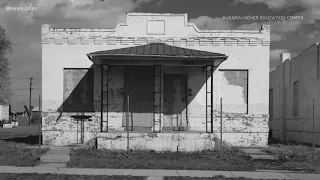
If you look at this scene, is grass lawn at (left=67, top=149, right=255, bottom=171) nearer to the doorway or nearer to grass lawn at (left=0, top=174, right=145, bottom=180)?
grass lawn at (left=0, top=174, right=145, bottom=180)

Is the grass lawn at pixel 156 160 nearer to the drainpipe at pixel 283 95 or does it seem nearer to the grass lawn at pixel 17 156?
the grass lawn at pixel 17 156

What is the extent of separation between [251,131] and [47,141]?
914 cm

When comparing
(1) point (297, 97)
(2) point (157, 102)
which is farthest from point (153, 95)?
(1) point (297, 97)

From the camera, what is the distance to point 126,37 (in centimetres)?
1842

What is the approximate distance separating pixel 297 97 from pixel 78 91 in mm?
11949

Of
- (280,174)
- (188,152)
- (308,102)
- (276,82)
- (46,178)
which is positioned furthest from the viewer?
(276,82)

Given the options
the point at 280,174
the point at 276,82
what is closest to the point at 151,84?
the point at 280,174

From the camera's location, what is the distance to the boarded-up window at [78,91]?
18.3 metres

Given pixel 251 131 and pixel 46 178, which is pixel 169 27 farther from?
pixel 46 178

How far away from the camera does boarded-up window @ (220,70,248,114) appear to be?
60.8 feet

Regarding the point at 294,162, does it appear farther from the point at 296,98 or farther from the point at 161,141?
the point at 296,98

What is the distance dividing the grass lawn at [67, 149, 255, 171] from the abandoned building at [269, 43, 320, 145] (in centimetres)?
515

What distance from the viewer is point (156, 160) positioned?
1359 cm

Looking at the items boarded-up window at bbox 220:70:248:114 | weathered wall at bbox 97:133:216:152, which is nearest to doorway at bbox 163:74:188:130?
boarded-up window at bbox 220:70:248:114
